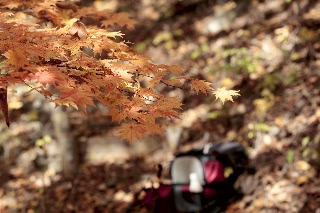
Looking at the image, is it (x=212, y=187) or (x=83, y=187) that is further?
(x=83, y=187)

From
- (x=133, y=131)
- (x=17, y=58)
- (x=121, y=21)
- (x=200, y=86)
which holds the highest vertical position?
(x=121, y=21)

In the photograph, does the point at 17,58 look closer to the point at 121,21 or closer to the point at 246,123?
the point at 121,21

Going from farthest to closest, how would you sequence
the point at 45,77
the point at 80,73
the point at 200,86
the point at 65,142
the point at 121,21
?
1. the point at 65,142
2. the point at 121,21
3. the point at 200,86
4. the point at 80,73
5. the point at 45,77

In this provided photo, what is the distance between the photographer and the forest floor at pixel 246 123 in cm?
513

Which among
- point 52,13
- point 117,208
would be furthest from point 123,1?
point 52,13

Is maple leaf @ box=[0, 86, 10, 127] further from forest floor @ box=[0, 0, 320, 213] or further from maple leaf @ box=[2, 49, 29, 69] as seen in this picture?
forest floor @ box=[0, 0, 320, 213]

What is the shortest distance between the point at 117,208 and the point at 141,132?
369 centimetres

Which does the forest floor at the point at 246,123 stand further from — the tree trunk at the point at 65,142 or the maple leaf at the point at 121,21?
the maple leaf at the point at 121,21

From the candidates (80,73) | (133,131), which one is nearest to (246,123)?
(133,131)

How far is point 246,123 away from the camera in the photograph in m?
6.29

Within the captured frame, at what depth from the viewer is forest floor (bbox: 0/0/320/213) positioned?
5.13 metres

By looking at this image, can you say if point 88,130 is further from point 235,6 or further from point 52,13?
point 52,13

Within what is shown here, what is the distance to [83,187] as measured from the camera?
22.1ft

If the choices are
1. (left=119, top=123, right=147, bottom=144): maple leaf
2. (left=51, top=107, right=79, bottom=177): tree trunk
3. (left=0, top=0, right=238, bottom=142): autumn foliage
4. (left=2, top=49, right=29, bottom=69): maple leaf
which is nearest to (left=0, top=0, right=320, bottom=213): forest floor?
(left=51, top=107, right=79, bottom=177): tree trunk
